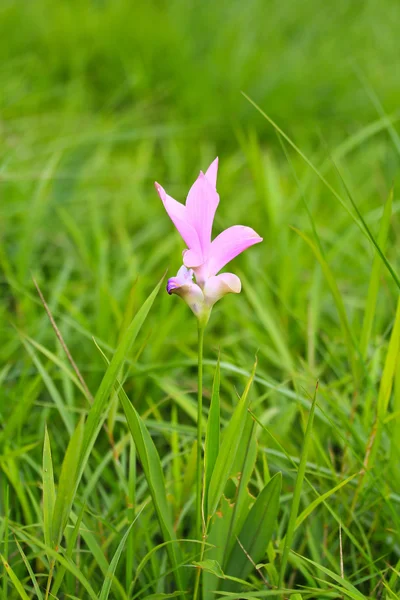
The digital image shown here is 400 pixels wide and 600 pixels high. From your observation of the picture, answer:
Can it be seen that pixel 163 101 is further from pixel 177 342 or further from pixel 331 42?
pixel 177 342

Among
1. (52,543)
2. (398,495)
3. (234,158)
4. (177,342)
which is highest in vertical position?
(234,158)

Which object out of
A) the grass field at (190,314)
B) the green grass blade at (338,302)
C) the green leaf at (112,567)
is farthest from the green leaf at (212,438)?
the green grass blade at (338,302)

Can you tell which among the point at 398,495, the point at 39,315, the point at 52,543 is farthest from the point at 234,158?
the point at 52,543

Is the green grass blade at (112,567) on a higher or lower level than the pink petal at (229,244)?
lower

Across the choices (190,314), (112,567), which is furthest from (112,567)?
(190,314)

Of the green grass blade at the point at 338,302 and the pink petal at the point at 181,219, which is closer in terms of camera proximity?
the pink petal at the point at 181,219

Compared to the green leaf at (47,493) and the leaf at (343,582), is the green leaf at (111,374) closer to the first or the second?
the green leaf at (47,493)

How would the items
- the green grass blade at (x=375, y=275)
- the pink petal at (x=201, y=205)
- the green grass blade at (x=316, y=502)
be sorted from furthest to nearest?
the green grass blade at (x=375, y=275), the green grass blade at (x=316, y=502), the pink petal at (x=201, y=205)
